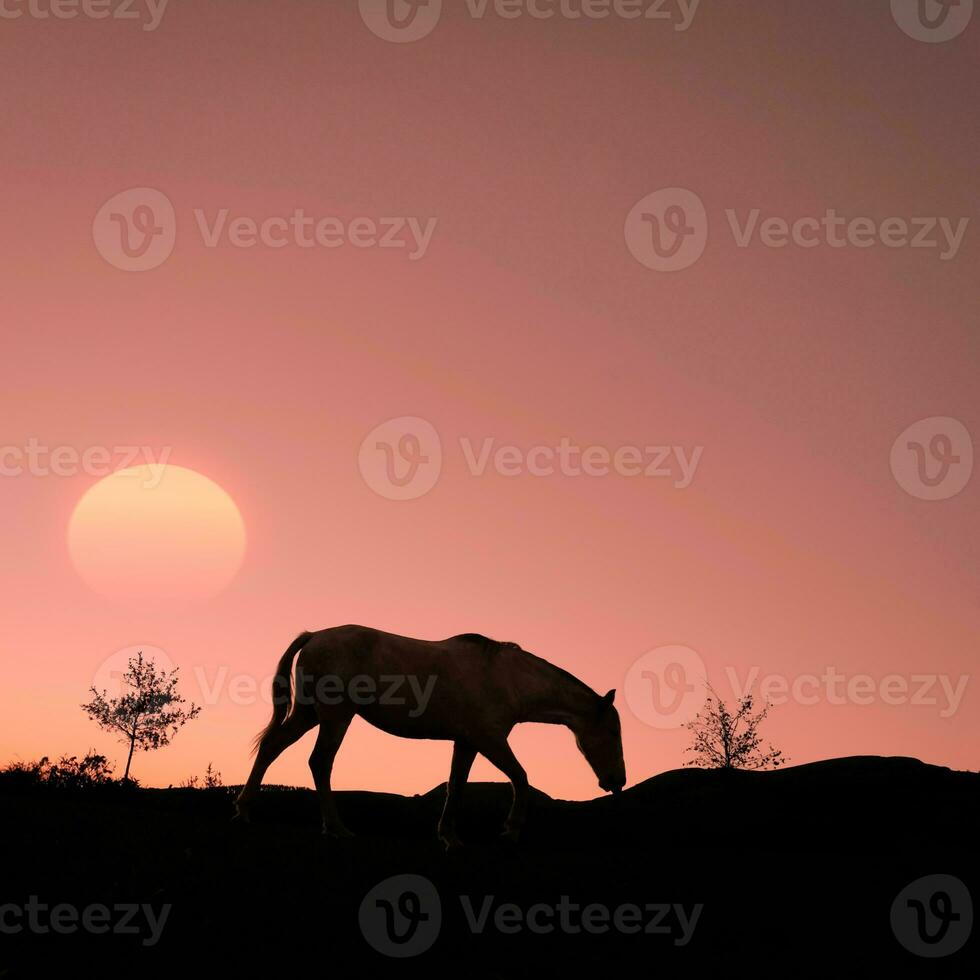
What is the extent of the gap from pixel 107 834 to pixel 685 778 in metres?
9.86

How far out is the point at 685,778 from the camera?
15.7 meters

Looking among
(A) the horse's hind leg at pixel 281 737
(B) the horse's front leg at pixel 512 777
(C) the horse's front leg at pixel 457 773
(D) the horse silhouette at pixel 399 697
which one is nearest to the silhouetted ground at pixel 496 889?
(B) the horse's front leg at pixel 512 777

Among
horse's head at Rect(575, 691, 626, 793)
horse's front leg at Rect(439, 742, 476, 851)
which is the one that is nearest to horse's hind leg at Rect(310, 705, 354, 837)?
horse's front leg at Rect(439, 742, 476, 851)

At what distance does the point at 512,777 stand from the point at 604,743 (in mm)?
2178

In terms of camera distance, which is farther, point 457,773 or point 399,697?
point 457,773

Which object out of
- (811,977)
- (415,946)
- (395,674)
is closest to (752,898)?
(811,977)

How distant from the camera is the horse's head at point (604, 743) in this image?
13812mm

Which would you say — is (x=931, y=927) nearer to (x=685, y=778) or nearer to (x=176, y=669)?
(x=685, y=778)

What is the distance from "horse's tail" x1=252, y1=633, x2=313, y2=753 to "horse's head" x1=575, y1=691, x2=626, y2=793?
163 inches

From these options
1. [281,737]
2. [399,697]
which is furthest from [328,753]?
[399,697]

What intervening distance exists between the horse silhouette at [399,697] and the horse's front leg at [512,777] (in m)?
0.01

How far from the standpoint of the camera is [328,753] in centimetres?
1225

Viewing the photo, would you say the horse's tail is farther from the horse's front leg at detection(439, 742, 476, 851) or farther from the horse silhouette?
the horse's front leg at detection(439, 742, 476, 851)

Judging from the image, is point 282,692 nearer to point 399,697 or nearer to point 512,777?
point 399,697
